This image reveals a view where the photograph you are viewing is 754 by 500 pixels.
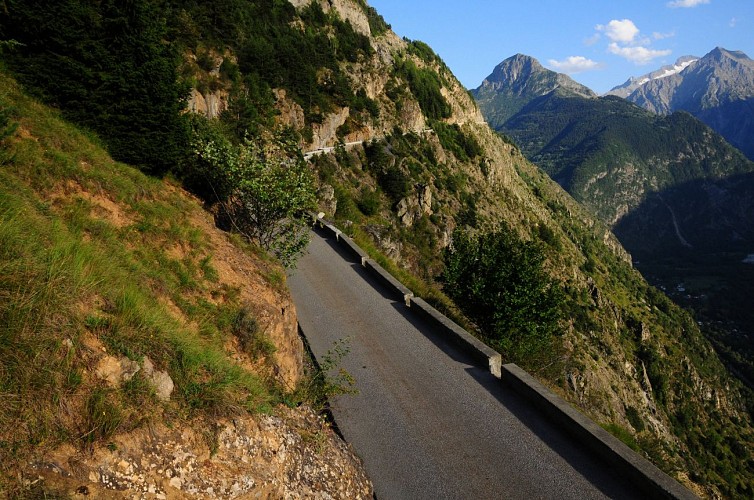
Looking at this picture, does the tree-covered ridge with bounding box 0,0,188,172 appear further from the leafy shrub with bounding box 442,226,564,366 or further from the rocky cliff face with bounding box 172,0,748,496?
the rocky cliff face with bounding box 172,0,748,496

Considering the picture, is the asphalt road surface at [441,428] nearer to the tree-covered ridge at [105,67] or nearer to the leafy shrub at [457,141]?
the tree-covered ridge at [105,67]

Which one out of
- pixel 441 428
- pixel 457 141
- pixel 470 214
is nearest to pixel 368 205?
pixel 470 214

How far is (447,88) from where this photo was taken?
10981 centimetres

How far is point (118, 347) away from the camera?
413cm

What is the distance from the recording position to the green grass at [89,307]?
332cm

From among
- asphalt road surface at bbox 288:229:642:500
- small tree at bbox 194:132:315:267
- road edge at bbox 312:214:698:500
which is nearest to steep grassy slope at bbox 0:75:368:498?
asphalt road surface at bbox 288:229:642:500

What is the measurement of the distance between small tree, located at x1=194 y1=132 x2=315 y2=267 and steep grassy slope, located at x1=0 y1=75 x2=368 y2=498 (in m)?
3.55

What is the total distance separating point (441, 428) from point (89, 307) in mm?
5835

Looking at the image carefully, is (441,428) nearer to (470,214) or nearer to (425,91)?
(470,214)

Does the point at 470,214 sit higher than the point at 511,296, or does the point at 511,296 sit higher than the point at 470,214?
the point at 470,214

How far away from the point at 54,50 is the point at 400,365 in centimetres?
1141

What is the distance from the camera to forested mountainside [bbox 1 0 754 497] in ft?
34.3

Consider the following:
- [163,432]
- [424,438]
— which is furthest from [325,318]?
[163,432]

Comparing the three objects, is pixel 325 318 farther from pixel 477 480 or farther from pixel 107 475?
pixel 107 475
